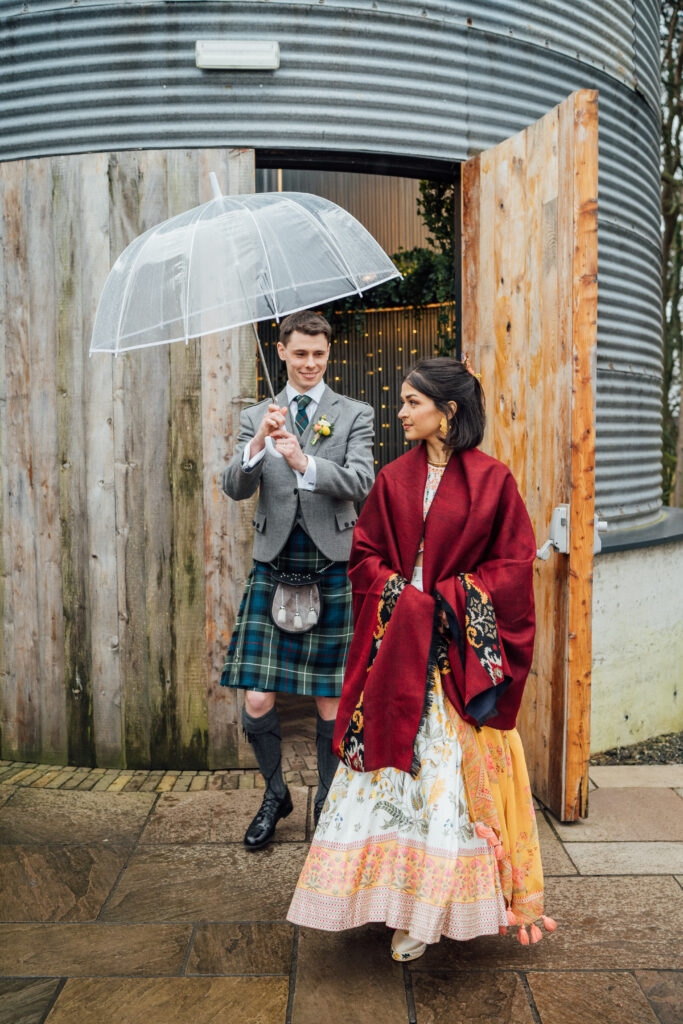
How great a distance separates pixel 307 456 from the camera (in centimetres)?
326

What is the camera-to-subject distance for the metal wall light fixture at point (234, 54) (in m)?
4.31

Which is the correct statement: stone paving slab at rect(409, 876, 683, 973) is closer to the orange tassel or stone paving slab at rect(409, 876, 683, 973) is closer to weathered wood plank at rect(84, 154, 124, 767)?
the orange tassel

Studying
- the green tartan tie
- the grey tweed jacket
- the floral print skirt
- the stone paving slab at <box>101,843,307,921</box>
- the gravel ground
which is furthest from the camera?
the gravel ground

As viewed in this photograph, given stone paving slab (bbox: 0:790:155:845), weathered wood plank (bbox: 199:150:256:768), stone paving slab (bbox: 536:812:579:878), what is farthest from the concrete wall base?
stone paving slab (bbox: 0:790:155:845)

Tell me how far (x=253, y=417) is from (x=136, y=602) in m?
1.31

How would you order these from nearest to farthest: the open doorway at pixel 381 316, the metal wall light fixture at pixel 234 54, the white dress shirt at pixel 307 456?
the white dress shirt at pixel 307 456
the metal wall light fixture at pixel 234 54
the open doorway at pixel 381 316

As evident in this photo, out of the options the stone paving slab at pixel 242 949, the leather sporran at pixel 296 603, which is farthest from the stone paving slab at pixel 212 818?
the leather sporran at pixel 296 603

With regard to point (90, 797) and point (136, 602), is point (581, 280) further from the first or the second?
point (90, 797)

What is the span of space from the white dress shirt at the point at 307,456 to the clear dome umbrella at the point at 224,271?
0.42 meters

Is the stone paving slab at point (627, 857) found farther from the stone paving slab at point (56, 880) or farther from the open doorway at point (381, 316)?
the open doorway at point (381, 316)

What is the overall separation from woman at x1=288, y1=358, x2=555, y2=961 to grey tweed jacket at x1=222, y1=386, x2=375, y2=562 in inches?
21.9

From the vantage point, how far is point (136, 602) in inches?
171

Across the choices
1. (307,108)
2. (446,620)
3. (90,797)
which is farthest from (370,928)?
(307,108)

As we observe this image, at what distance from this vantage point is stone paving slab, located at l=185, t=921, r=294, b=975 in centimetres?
276
